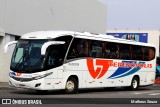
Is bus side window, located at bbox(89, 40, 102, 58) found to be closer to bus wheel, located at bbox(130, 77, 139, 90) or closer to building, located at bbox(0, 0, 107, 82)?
bus wheel, located at bbox(130, 77, 139, 90)

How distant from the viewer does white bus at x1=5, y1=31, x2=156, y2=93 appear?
18.6 m

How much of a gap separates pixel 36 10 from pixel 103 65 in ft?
34.4

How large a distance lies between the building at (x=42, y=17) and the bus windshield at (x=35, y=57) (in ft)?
25.7

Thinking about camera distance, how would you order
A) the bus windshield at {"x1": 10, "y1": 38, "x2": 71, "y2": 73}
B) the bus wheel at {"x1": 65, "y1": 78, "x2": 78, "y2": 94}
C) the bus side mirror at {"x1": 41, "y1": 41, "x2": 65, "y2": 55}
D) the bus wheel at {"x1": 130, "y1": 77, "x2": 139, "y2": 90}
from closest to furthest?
the bus side mirror at {"x1": 41, "y1": 41, "x2": 65, "y2": 55} < the bus windshield at {"x1": 10, "y1": 38, "x2": 71, "y2": 73} < the bus wheel at {"x1": 65, "y1": 78, "x2": 78, "y2": 94} < the bus wheel at {"x1": 130, "y1": 77, "x2": 139, "y2": 90}

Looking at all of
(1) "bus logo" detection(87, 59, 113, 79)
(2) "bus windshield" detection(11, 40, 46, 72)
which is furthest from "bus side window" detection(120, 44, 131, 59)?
(2) "bus windshield" detection(11, 40, 46, 72)

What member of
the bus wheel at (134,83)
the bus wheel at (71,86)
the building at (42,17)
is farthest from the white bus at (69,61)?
the building at (42,17)

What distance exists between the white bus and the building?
772 cm

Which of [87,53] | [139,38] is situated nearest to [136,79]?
[87,53]

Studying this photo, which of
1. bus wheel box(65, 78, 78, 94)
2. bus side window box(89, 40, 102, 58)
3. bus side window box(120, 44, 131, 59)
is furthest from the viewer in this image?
bus side window box(120, 44, 131, 59)

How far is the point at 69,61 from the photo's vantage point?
1989cm

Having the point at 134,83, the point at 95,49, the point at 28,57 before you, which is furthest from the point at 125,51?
the point at 28,57

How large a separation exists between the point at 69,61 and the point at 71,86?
1.29 m

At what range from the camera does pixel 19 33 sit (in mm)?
29219

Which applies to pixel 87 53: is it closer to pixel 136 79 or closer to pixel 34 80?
pixel 34 80
